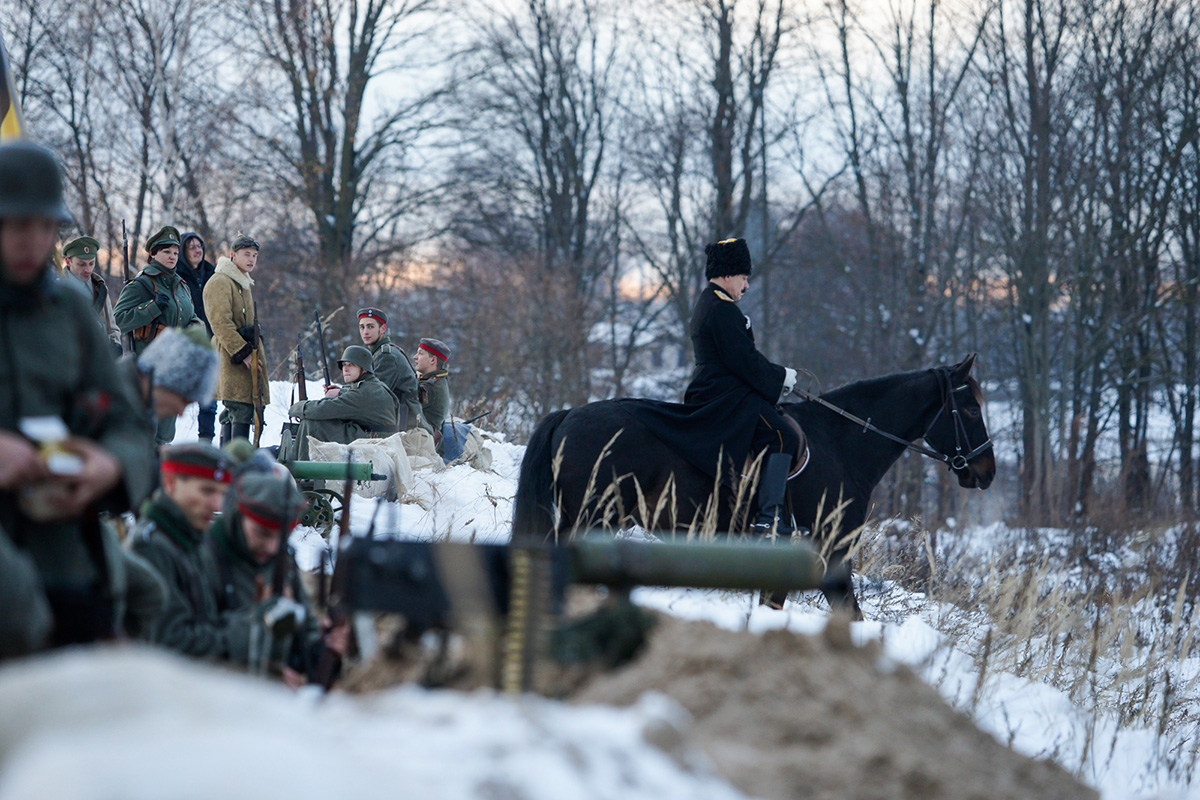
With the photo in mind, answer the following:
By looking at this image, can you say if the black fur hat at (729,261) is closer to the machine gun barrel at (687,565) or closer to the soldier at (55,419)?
the machine gun barrel at (687,565)

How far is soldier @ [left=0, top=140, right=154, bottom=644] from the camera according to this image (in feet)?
7.31

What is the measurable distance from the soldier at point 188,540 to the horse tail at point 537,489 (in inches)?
118

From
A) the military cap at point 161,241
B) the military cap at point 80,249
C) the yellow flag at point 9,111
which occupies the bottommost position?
the military cap at point 80,249

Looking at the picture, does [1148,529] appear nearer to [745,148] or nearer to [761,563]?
[745,148]

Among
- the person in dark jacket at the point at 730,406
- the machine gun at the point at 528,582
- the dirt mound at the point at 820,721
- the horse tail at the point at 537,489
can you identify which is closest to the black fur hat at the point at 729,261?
the person in dark jacket at the point at 730,406

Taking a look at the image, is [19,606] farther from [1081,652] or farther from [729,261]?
[1081,652]

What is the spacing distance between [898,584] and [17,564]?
6627 mm

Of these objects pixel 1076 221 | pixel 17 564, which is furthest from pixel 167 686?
pixel 1076 221

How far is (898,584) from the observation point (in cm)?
778

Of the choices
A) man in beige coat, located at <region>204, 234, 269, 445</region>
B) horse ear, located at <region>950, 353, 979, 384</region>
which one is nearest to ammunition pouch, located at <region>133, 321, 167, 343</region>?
man in beige coat, located at <region>204, 234, 269, 445</region>

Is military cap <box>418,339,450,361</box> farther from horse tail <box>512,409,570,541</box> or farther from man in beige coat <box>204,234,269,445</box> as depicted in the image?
horse tail <box>512,409,570,541</box>

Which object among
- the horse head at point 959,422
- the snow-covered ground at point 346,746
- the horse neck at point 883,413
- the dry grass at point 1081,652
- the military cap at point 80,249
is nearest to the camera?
the snow-covered ground at point 346,746

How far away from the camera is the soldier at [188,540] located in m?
2.89

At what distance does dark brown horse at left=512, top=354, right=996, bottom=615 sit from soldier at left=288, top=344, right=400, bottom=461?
105 inches
